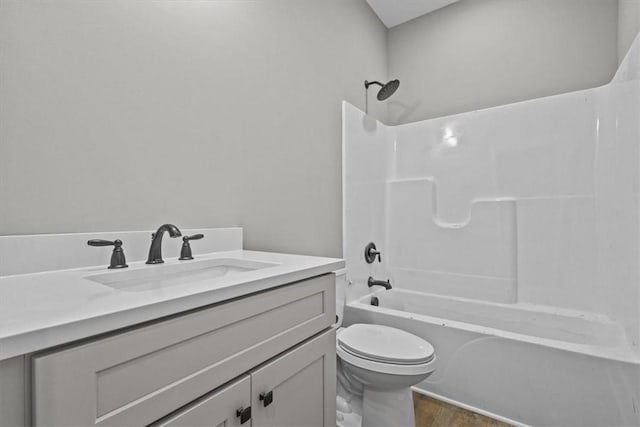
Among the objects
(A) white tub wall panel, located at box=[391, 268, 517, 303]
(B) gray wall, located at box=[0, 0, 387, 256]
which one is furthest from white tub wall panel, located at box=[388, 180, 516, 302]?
(B) gray wall, located at box=[0, 0, 387, 256]

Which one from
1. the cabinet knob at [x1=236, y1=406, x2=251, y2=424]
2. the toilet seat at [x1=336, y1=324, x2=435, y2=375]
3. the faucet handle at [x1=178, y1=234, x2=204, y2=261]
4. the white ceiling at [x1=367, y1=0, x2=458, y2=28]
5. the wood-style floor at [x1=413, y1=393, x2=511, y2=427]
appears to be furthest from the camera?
the white ceiling at [x1=367, y1=0, x2=458, y2=28]

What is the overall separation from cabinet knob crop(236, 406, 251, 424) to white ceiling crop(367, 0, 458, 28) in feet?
9.03

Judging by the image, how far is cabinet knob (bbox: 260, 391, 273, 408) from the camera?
728 mm

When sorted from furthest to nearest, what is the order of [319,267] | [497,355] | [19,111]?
[497,355]
[319,267]
[19,111]

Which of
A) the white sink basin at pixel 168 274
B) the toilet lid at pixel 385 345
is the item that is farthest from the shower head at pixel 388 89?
the white sink basin at pixel 168 274

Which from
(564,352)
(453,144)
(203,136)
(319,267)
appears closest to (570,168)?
(453,144)

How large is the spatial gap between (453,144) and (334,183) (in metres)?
1.02

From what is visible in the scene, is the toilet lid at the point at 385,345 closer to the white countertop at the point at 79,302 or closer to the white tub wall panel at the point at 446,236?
the white countertop at the point at 79,302

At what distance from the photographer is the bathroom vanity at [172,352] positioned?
0.42 m

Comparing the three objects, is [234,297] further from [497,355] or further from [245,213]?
[497,355]

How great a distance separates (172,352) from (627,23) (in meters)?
2.46

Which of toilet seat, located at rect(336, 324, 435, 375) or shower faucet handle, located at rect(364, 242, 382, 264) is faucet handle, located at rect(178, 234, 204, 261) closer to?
toilet seat, located at rect(336, 324, 435, 375)

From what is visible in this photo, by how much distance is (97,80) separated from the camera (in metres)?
0.93

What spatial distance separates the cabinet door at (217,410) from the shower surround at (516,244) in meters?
1.30
